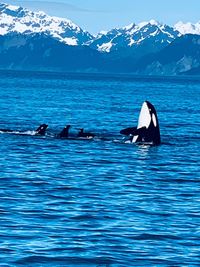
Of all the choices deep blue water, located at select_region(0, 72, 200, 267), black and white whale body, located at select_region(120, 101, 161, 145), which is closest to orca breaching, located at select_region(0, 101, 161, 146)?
black and white whale body, located at select_region(120, 101, 161, 145)

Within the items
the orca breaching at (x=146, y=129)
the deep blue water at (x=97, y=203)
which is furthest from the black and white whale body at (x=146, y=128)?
the deep blue water at (x=97, y=203)

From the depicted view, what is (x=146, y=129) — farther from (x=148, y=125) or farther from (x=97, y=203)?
(x=97, y=203)

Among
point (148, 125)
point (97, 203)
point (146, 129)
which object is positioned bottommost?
point (97, 203)

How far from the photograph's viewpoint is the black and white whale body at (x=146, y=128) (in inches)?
1625

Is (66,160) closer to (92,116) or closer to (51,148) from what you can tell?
(51,148)

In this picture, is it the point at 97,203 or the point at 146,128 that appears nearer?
the point at 97,203

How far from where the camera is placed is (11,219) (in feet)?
75.1

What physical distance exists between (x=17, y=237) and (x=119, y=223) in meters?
3.28

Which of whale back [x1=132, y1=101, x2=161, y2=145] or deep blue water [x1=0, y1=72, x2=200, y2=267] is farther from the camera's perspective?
whale back [x1=132, y1=101, x2=161, y2=145]

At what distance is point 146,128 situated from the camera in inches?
1656

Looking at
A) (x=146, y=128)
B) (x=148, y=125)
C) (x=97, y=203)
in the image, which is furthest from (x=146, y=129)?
(x=97, y=203)

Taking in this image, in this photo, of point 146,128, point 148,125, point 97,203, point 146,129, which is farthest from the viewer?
point 146,129

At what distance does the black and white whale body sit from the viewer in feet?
135

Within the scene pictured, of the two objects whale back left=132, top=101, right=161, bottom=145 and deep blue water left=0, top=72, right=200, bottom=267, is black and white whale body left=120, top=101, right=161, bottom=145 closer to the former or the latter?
whale back left=132, top=101, right=161, bottom=145
